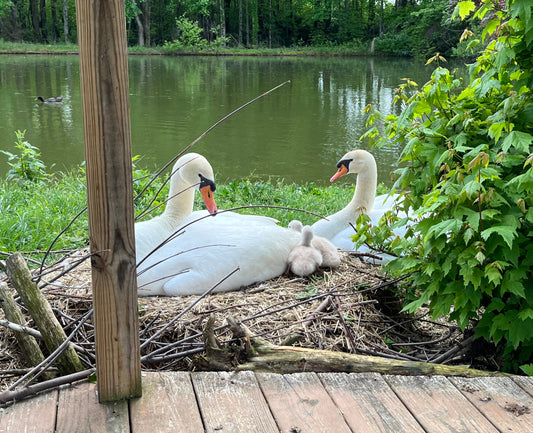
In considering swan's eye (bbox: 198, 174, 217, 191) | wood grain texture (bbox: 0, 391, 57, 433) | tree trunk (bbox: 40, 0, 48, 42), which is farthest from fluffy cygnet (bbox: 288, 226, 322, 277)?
tree trunk (bbox: 40, 0, 48, 42)

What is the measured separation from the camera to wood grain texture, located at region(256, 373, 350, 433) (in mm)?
2271

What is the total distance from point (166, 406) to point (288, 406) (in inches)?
19.2

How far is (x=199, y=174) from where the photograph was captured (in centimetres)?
466

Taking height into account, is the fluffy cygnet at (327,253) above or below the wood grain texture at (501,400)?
above

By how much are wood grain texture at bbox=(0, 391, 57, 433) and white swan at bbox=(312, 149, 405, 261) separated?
10.4ft

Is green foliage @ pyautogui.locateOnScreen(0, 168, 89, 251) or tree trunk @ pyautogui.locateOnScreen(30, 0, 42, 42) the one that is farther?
tree trunk @ pyautogui.locateOnScreen(30, 0, 42, 42)

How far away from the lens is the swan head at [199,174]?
4.58 m

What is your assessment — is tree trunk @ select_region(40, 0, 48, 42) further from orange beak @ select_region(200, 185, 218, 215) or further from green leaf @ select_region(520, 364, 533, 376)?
green leaf @ select_region(520, 364, 533, 376)

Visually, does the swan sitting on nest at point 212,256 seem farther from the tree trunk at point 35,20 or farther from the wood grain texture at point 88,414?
the tree trunk at point 35,20

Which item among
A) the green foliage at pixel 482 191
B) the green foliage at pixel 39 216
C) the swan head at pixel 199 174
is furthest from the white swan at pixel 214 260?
the green foliage at pixel 39 216

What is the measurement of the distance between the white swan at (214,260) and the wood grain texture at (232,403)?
1.24 metres

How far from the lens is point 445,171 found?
315 centimetres

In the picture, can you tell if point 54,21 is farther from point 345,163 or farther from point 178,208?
point 178,208

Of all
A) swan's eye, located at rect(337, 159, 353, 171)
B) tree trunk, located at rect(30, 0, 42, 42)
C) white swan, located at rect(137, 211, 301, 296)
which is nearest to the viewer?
white swan, located at rect(137, 211, 301, 296)
